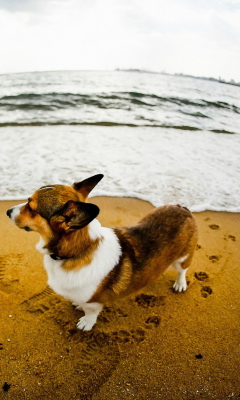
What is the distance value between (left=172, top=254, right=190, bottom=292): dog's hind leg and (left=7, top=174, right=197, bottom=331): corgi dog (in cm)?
2

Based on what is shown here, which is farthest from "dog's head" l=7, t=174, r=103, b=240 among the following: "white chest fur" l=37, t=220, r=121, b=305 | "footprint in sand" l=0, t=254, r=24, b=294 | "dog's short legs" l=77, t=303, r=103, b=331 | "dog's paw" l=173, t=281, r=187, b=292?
"dog's paw" l=173, t=281, r=187, b=292

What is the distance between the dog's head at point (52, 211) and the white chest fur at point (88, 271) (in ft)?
0.62

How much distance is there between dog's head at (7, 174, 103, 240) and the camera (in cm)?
188

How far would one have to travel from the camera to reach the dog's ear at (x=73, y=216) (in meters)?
1.70

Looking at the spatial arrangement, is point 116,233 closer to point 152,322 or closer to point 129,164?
point 152,322

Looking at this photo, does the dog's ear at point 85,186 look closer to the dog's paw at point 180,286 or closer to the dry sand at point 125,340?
the dry sand at point 125,340

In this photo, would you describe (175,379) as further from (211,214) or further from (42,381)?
(211,214)

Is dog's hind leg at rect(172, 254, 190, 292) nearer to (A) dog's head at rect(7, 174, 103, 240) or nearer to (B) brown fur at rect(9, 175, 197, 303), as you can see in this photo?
(B) brown fur at rect(9, 175, 197, 303)

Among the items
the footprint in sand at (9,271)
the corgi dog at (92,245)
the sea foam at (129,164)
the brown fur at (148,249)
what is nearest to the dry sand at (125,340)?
the footprint in sand at (9,271)

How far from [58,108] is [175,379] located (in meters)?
12.5

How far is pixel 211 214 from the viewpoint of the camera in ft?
15.1

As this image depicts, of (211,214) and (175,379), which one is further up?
(211,214)

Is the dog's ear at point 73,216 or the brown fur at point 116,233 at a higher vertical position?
the dog's ear at point 73,216

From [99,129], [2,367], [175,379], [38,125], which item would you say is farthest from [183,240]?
[38,125]
